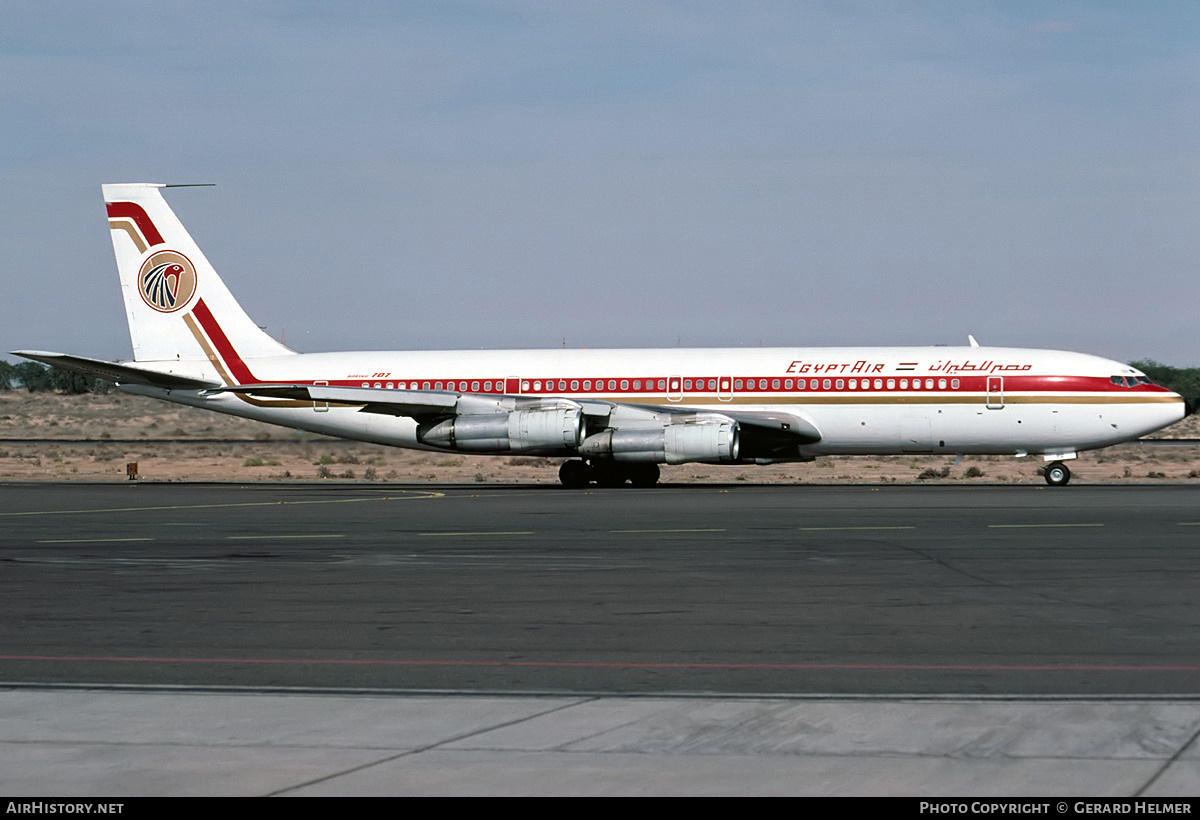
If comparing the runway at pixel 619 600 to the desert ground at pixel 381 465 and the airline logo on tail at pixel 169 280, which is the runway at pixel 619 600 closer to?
the airline logo on tail at pixel 169 280

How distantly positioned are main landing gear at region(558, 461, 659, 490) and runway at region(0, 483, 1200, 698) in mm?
11154

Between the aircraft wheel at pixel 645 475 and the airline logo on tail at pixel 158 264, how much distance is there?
1482 cm

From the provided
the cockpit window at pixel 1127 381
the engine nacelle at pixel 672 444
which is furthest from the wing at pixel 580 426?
the cockpit window at pixel 1127 381

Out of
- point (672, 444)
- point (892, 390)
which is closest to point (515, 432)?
point (672, 444)

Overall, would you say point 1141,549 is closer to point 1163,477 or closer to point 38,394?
point 1163,477

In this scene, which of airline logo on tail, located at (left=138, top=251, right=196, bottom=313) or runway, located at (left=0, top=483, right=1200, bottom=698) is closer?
runway, located at (left=0, top=483, right=1200, bottom=698)

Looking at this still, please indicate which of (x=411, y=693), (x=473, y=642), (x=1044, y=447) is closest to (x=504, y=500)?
(x=1044, y=447)

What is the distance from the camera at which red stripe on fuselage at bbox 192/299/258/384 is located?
44.7 m

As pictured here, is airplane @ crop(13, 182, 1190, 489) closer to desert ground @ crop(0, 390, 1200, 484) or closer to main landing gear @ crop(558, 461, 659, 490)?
main landing gear @ crop(558, 461, 659, 490)

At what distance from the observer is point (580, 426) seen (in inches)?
1523

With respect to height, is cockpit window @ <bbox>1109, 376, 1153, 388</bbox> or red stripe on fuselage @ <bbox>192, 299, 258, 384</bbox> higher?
red stripe on fuselage @ <bbox>192, 299, 258, 384</bbox>

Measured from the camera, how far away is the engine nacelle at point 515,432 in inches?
1512

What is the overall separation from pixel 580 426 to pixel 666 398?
2971 mm

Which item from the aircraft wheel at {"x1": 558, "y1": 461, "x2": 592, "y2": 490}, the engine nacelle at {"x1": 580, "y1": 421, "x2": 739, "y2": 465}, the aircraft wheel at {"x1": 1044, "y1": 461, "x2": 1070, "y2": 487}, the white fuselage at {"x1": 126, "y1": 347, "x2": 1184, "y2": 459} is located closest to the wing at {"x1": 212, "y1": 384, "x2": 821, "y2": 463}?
the engine nacelle at {"x1": 580, "y1": 421, "x2": 739, "y2": 465}
